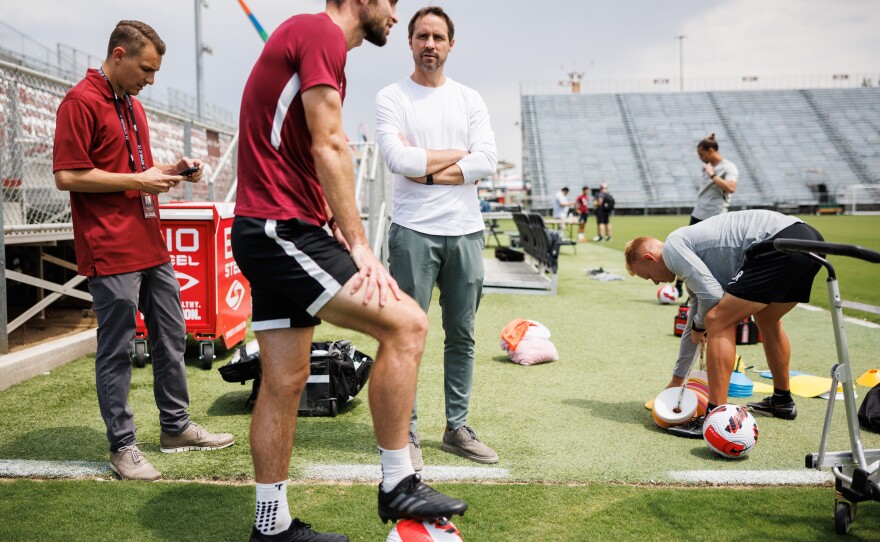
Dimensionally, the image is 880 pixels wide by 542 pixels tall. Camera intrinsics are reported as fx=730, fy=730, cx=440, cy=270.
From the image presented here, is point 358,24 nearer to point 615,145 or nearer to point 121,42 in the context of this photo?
point 121,42

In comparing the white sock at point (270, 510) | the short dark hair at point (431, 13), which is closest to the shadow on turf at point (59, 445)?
the white sock at point (270, 510)

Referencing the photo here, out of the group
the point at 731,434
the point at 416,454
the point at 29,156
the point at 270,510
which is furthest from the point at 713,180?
the point at 270,510

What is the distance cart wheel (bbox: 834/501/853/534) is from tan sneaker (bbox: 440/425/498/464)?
1554 mm

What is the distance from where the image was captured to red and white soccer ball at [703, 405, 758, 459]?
3.85 metres

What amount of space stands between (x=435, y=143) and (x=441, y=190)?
27cm

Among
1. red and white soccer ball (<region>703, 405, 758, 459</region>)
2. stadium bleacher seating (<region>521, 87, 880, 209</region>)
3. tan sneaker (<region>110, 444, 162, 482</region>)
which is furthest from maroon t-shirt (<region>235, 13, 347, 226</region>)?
stadium bleacher seating (<region>521, 87, 880, 209</region>)

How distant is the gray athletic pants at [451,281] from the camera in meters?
3.78

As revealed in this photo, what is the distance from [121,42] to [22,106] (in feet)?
10.5

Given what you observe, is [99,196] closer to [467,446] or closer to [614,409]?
[467,446]

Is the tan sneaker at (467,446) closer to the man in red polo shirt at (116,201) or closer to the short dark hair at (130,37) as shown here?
the man in red polo shirt at (116,201)

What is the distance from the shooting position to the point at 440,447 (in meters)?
4.04

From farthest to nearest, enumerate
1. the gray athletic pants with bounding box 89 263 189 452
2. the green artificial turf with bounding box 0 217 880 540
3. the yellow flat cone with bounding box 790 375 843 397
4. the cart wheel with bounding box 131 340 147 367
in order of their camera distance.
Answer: the cart wheel with bounding box 131 340 147 367 → the yellow flat cone with bounding box 790 375 843 397 → the gray athletic pants with bounding box 89 263 189 452 → the green artificial turf with bounding box 0 217 880 540

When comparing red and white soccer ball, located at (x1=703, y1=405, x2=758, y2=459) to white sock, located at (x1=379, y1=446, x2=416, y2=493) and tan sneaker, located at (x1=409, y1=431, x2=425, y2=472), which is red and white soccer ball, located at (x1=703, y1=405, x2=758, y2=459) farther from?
white sock, located at (x1=379, y1=446, x2=416, y2=493)

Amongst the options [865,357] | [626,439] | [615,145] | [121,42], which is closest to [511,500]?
[626,439]
